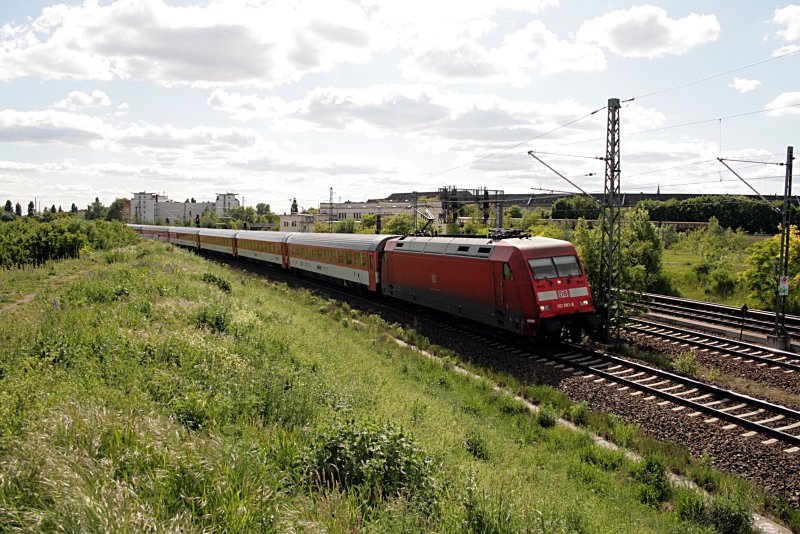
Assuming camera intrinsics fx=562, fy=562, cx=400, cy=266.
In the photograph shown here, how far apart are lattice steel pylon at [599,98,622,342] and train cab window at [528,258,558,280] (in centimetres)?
276

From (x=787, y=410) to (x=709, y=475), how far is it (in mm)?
4040

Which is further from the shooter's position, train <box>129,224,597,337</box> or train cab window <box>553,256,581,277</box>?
train cab window <box>553,256,581,277</box>

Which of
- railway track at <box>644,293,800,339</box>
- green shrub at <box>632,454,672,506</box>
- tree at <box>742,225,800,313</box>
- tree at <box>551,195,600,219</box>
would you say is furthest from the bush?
tree at <box>551,195,600,219</box>

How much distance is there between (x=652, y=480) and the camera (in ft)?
29.8

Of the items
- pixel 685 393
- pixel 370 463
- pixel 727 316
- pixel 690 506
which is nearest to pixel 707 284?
pixel 727 316

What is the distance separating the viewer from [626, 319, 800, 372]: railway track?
55.1 ft

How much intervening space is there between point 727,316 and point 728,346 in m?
7.41

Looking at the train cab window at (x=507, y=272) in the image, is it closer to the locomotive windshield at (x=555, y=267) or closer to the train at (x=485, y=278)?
the train at (x=485, y=278)

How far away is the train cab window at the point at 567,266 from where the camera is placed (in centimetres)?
1770

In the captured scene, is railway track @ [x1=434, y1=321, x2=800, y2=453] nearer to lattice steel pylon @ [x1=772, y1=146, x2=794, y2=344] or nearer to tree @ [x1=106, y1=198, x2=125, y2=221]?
lattice steel pylon @ [x1=772, y1=146, x2=794, y2=344]

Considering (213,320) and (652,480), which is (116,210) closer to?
(213,320)

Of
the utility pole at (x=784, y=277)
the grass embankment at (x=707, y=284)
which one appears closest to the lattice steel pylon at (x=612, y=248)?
the utility pole at (x=784, y=277)

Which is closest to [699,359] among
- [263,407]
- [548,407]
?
[548,407]

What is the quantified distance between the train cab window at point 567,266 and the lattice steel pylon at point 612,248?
5.63 ft
